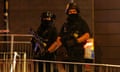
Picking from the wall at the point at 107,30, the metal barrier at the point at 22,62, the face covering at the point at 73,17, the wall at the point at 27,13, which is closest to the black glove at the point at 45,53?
the metal barrier at the point at 22,62

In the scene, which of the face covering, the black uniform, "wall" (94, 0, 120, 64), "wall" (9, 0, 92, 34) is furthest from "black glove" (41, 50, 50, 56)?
"wall" (9, 0, 92, 34)

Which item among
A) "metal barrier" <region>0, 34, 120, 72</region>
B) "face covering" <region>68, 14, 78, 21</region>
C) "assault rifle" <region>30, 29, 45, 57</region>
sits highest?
"face covering" <region>68, 14, 78, 21</region>

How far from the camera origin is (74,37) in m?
6.50

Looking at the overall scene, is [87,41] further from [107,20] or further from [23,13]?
[23,13]

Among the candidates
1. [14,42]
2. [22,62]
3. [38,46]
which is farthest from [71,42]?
[14,42]

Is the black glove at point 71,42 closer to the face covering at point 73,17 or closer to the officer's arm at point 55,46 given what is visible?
the officer's arm at point 55,46

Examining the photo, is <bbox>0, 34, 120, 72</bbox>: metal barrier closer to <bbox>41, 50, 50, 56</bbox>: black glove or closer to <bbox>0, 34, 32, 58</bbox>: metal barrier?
<bbox>0, 34, 32, 58</bbox>: metal barrier

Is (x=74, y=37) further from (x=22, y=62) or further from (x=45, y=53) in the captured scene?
(x=22, y=62)

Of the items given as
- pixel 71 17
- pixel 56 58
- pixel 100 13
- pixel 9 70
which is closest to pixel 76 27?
pixel 71 17

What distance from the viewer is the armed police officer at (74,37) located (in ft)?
21.0

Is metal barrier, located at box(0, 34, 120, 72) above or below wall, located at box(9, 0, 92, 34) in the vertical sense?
below

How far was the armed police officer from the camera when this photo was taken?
639 cm

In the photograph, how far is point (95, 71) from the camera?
4973 millimetres

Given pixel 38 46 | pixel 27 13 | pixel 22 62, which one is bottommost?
pixel 22 62
